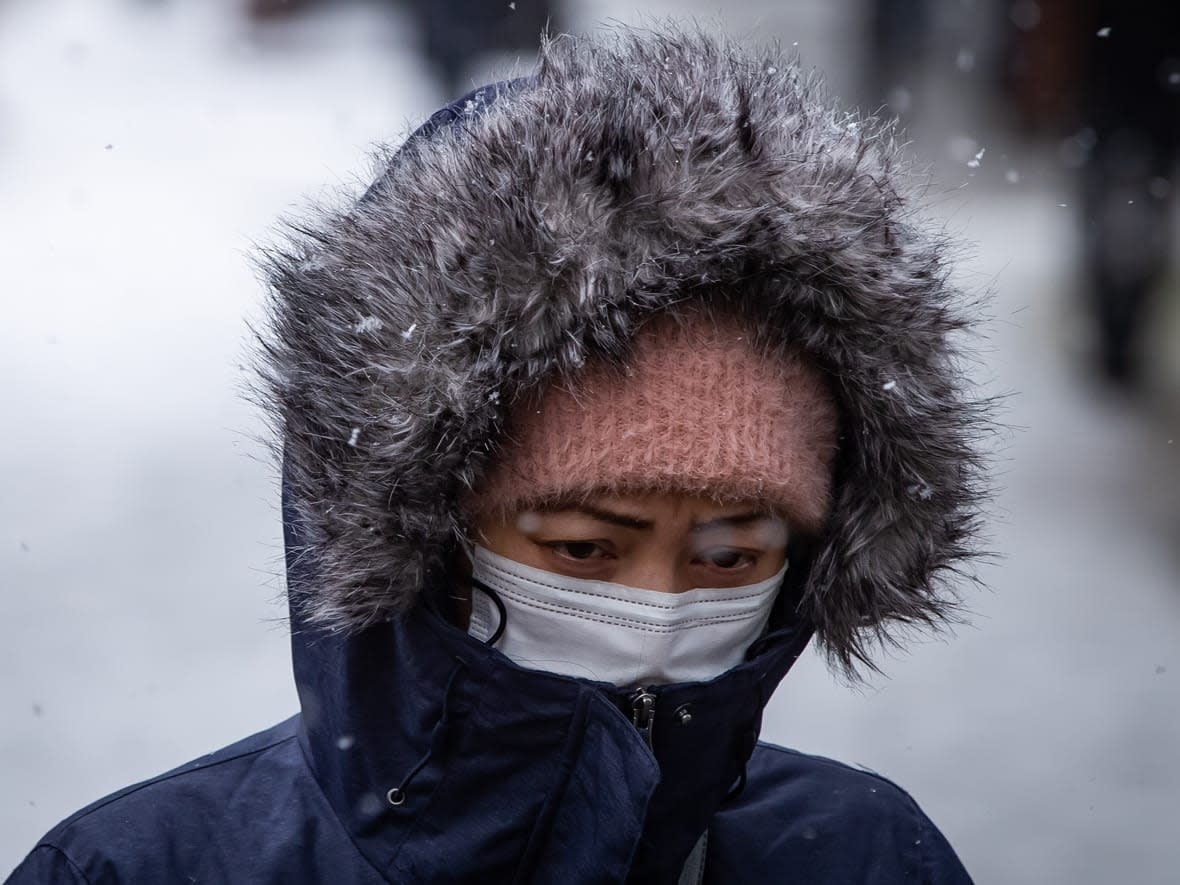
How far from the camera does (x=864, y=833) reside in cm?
200

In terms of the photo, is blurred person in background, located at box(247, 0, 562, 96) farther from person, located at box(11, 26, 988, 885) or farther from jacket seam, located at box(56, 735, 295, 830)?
jacket seam, located at box(56, 735, 295, 830)

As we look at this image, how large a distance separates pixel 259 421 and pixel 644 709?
9.08ft

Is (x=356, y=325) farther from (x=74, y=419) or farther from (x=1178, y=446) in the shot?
(x=1178, y=446)

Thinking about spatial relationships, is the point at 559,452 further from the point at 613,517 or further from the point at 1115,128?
the point at 1115,128

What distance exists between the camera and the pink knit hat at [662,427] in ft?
5.23

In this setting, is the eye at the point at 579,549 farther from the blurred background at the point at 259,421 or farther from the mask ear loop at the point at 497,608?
the blurred background at the point at 259,421

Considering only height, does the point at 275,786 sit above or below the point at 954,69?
below

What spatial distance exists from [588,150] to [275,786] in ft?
2.87

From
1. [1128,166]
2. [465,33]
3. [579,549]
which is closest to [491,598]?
[579,549]

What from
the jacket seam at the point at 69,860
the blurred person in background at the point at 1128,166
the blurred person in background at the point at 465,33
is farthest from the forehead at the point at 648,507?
the blurred person in background at the point at 1128,166

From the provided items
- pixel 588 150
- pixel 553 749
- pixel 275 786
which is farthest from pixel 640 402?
pixel 275 786

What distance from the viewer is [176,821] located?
1.64m

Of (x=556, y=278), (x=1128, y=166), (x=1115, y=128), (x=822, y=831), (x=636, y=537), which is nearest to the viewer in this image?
(x=556, y=278)

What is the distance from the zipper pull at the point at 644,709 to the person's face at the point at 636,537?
0.13 metres
